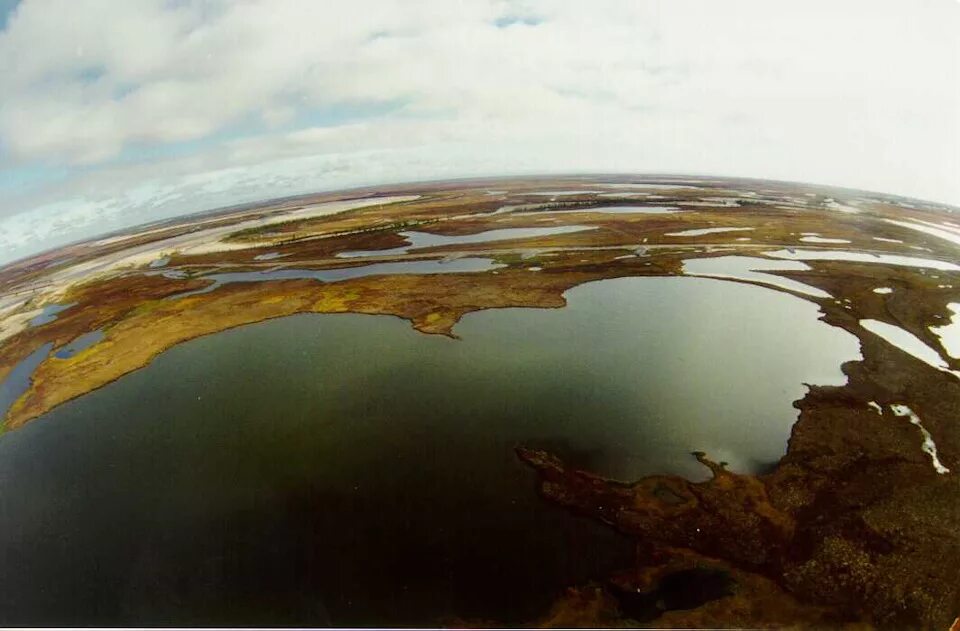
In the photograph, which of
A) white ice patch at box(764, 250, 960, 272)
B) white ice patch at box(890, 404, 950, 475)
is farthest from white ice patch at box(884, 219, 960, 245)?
white ice patch at box(890, 404, 950, 475)

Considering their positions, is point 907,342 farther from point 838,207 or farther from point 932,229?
point 838,207

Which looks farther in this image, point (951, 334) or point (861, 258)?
point (861, 258)

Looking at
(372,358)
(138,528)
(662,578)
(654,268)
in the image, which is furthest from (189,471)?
(654,268)

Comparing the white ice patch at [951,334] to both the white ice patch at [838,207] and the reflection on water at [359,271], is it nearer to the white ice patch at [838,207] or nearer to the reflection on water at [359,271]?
the reflection on water at [359,271]

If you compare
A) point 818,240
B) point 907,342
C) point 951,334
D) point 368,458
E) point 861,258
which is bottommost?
point 368,458

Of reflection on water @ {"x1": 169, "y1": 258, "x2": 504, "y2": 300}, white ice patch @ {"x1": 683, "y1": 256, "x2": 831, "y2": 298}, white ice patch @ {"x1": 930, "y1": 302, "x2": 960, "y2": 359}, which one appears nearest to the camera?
white ice patch @ {"x1": 930, "y1": 302, "x2": 960, "y2": 359}

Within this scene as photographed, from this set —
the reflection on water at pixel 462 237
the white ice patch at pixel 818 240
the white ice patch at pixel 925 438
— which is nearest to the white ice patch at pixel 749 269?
the white ice patch at pixel 818 240

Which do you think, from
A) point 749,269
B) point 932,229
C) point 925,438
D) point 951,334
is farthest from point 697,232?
point 925,438

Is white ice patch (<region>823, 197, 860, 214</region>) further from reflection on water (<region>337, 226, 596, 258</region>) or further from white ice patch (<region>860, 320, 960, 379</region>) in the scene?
white ice patch (<region>860, 320, 960, 379</region>)
